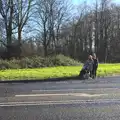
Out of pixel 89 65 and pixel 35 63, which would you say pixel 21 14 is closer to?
pixel 35 63

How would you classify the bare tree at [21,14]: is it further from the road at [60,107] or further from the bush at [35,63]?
the road at [60,107]

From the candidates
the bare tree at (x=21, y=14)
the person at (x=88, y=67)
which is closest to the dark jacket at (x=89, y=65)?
the person at (x=88, y=67)

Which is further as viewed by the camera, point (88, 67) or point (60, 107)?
point (88, 67)

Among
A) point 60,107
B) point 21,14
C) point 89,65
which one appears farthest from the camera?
point 21,14

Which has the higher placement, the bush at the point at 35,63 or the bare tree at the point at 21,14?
the bare tree at the point at 21,14

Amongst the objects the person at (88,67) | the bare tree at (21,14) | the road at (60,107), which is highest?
the bare tree at (21,14)

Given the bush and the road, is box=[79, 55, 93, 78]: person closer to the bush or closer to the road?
the road

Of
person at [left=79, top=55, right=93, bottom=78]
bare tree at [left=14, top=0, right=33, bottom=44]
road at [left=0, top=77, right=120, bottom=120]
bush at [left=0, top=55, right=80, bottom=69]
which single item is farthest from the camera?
bare tree at [left=14, top=0, right=33, bottom=44]

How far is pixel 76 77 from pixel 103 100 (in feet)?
43.7

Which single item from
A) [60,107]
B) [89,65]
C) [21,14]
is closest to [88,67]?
[89,65]

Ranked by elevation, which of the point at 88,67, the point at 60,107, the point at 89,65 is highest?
the point at 89,65

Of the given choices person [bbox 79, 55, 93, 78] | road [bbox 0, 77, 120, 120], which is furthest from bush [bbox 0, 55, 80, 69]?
road [bbox 0, 77, 120, 120]

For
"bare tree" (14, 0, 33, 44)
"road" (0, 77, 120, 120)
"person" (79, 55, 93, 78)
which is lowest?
"road" (0, 77, 120, 120)

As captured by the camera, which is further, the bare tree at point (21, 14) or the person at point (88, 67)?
the bare tree at point (21, 14)
